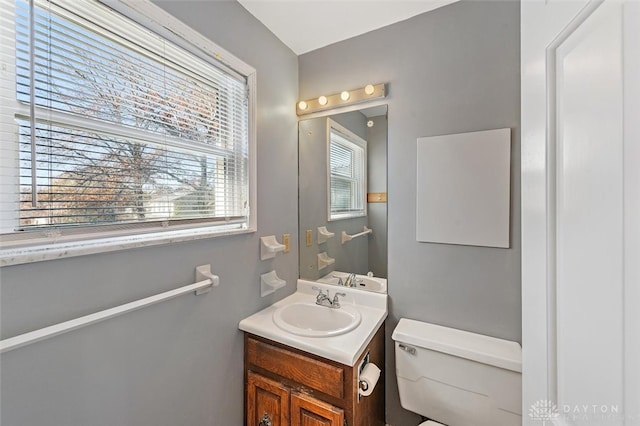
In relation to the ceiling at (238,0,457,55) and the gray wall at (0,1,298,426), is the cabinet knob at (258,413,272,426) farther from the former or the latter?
the ceiling at (238,0,457,55)

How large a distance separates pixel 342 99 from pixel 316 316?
139cm

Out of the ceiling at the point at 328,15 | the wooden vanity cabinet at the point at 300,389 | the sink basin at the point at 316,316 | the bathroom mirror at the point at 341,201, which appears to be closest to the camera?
the wooden vanity cabinet at the point at 300,389

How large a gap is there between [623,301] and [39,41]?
147cm

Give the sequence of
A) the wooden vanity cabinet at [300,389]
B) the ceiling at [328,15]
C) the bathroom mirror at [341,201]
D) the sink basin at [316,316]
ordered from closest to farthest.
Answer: the wooden vanity cabinet at [300,389] < the ceiling at [328,15] < the sink basin at [316,316] < the bathroom mirror at [341,201]

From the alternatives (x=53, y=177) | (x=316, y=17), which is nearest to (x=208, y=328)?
(x=53, y=177)

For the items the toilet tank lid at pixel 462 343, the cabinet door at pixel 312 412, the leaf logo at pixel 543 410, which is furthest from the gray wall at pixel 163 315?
the leaf logo at pixel 543 410

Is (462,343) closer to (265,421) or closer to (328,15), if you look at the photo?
(265,421)

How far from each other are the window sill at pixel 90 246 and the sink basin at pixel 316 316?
2.18ft

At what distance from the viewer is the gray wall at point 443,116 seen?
1260 mm

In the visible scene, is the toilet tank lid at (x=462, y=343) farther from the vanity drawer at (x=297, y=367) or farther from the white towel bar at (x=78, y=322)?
the white towel bar at (x=78, y=322)

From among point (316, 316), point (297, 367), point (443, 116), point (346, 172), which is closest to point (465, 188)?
point (443, 116)

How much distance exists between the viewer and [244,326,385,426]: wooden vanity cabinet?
43.7 inches

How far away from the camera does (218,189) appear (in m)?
1.31

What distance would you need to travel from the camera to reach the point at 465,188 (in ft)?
4.44
